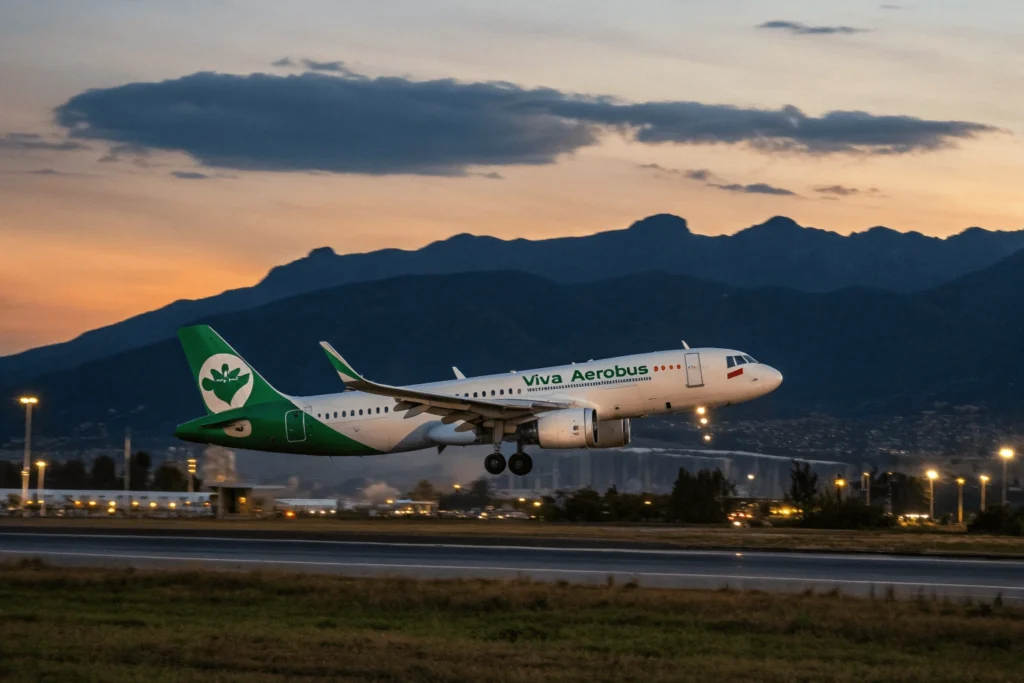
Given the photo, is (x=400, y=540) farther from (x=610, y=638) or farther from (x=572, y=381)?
(x=610, y=638)

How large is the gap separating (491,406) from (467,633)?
24.5 meters

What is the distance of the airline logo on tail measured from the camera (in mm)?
52281

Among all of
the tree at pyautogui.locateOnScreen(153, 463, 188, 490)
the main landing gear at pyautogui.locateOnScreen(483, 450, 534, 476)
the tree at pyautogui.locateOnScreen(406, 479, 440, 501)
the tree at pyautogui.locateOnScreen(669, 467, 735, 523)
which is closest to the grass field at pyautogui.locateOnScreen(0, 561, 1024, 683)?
the main landing gear at pyautogui.locateOnScreen(483, 450, 534, 476)

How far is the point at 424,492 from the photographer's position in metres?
59.6

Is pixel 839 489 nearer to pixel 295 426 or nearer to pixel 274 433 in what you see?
pixel 295 426

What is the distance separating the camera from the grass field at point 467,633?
1722 centimetres

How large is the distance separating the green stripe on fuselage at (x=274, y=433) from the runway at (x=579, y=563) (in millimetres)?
11230

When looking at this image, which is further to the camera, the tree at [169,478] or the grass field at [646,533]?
the tree at [169,478]

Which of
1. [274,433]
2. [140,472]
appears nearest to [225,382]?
[274,433]

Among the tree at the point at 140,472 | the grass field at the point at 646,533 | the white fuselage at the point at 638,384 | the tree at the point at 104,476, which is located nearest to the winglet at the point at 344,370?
the white fuselage at the point at 638,384

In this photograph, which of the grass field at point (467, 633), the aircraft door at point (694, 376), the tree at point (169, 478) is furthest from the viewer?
the tree at point (169, 478)

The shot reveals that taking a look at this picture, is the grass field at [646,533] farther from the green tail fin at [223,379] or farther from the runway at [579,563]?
the green tail fin at [223,379]

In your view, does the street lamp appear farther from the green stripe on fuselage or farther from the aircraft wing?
the green stripe on fuselage

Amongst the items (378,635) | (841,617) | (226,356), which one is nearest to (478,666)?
(378,635)
